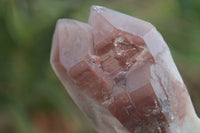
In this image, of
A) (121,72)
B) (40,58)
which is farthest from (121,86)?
(40,58)

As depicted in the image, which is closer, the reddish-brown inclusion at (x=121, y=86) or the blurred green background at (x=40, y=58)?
the reddish-brown inclusion at (x=121, y=86)

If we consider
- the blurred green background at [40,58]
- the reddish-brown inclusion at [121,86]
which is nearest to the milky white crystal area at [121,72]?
the reddish-brown inclusion at [121,86]

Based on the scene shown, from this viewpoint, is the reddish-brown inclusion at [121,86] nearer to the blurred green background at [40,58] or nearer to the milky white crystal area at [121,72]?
the milky white crystal area at [121,72]

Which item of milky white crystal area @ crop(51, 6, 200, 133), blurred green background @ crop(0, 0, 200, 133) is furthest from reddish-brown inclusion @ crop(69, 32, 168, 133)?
blurred green background @ crop(0, 0, 200, 133)

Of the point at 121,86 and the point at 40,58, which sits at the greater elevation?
the point at 121,86

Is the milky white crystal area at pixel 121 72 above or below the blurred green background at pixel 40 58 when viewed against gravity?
above

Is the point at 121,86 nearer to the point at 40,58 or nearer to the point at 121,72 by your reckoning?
the point at 121,72

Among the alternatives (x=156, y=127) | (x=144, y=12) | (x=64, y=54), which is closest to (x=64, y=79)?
(x=64, y=54)
